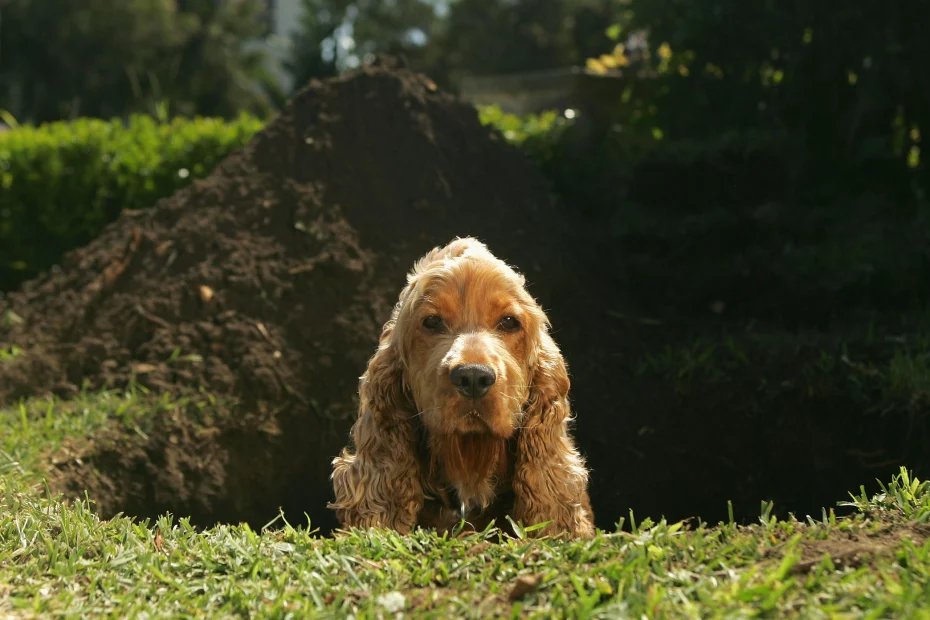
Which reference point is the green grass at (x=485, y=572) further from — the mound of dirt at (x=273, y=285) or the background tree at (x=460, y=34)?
the background tree at (x=460, y=34)

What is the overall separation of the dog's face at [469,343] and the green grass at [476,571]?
542 millimetres

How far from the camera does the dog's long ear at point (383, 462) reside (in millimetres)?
3871

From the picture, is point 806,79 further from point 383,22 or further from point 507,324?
point 383,22

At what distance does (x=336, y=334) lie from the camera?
626cm

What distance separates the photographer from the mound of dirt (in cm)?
550

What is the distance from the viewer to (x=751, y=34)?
25.4 ft

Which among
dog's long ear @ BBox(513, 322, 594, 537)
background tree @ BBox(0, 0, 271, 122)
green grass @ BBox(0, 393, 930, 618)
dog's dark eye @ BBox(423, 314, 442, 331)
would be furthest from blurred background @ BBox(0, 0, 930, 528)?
background tree @ BBox(0, 0, 271, 122)

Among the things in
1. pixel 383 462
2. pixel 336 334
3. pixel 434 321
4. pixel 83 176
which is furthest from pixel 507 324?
pixel 83 176

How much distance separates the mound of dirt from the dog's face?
207 cm

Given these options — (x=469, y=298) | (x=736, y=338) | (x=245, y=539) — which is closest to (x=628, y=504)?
(x=736, y=338)

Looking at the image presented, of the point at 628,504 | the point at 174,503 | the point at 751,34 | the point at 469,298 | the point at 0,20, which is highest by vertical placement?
the point at 0,20

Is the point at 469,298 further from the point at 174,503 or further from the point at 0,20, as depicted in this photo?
the point at 0,20

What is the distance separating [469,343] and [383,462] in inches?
29.1

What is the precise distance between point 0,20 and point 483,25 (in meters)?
17.5
